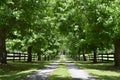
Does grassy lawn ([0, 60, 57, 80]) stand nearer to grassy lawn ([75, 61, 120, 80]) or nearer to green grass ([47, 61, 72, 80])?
green grass ([47, 61, 72, 80])

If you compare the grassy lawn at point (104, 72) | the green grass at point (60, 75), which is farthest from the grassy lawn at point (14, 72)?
the grassy lawn at point (104, 72)

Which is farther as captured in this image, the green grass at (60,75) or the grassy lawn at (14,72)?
the grassy lawn at (14,72)

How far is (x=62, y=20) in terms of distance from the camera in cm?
4141

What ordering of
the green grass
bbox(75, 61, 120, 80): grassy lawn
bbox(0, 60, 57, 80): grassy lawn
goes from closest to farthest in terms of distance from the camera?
1. the green grass
2. bbox(0, 60, 57, 80): grassy lawn
3. bbox(75, 61, 120, 80): grassy lawn

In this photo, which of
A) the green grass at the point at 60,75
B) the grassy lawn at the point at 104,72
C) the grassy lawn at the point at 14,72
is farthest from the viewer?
the grassy lawn at the point at 104,72

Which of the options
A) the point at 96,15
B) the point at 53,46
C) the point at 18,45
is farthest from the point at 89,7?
the point at 53,46

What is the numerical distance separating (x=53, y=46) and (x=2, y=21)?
36790 millimetres

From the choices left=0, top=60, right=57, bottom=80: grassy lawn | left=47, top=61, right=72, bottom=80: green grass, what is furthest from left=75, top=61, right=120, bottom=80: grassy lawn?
left=0, top=60, right=57, bottom=80: grassy lawn

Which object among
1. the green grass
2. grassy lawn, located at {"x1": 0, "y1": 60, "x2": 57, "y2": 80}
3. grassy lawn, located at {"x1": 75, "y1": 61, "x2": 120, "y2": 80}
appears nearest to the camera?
the green grass

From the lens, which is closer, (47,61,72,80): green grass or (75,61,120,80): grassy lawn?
(47,61,72,80): green grass

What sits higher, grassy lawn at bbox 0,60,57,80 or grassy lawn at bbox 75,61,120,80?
grassy lawn at bbox 0,60,57,80

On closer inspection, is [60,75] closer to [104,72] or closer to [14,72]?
[14,72]

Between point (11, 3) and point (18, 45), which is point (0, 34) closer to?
point (11, 3)

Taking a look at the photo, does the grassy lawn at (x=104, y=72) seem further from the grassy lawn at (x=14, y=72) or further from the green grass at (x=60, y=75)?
the grassy lawn at (x=14, y=72)
